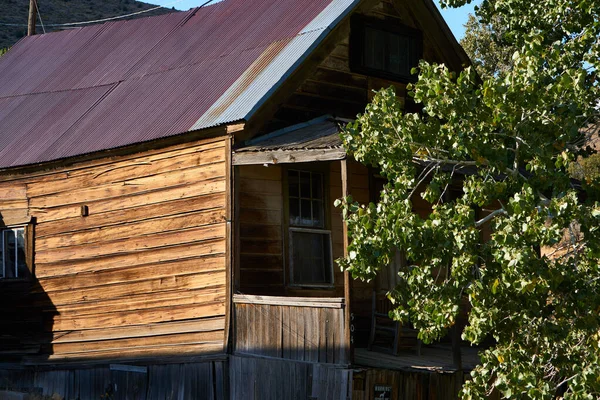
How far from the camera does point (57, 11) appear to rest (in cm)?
6462

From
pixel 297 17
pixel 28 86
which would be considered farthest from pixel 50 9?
pixel 297 17

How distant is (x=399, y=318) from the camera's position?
1047 cm

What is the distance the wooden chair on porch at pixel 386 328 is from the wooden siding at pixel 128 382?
2520 millimetres

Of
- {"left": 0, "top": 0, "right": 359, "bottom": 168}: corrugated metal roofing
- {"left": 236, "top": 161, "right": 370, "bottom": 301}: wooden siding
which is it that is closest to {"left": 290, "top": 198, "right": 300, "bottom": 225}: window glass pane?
{"left": 236, "top": 161, "right": 370, "bottom": 301}: wooden siding

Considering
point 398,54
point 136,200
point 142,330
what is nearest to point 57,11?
point 398,54

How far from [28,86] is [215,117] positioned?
786 centimetres

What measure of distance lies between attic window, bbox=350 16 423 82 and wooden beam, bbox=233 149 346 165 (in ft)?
10.8

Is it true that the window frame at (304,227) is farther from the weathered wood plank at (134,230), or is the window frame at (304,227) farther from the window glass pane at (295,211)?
the weathered wood plank at (134,230)

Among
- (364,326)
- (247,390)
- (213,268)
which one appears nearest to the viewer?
(247,390)

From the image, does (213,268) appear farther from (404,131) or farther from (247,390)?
(404,131)

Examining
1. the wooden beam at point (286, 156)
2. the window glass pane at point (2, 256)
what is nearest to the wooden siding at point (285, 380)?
the wooden beam at point (286, 156)

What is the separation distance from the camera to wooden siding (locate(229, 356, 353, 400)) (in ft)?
41.3

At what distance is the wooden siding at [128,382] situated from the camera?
14.4m

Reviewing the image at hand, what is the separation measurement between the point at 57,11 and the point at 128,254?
51614 mm
